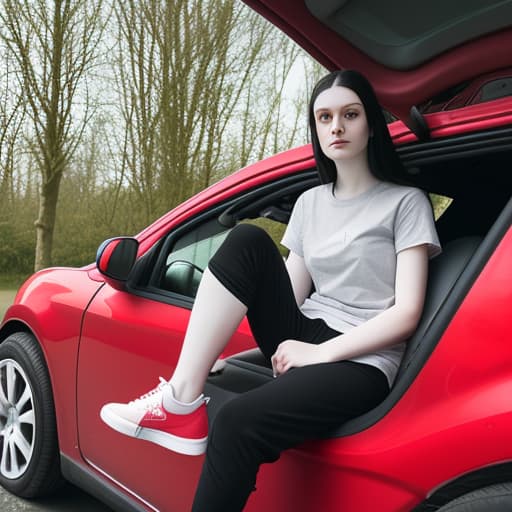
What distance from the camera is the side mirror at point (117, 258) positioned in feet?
7.20

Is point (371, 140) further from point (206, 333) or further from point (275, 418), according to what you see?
point (275, 418)

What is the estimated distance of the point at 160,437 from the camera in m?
1.66

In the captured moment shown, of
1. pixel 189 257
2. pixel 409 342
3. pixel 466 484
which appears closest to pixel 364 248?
pixel 409 342

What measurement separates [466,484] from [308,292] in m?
0.76

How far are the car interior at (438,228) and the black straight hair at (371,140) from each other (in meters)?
0.04

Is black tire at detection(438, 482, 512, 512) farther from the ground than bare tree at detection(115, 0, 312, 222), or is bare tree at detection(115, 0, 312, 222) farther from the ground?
bare tree at detection(115, 0, 312, 222)

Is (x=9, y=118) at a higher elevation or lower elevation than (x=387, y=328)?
higher

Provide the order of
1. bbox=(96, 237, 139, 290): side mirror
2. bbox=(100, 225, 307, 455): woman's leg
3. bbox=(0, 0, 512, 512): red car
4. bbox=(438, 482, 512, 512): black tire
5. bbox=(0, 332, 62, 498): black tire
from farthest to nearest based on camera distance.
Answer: bbox=(0, 332, 62, 498): black tire → bbox=(96, 237, 139, 290): side mirror → bbox=(100, 225, 307, 455): woman's leg → bbox=(0, 0, 512, 512): red car → bbox=(438, 482, 512, 512): black tire

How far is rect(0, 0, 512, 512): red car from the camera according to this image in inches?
49.7

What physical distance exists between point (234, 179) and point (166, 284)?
45 cm

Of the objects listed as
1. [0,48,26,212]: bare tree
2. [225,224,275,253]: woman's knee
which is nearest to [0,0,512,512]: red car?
[225,224,275,253]: woman's knee

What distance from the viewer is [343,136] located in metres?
1.75

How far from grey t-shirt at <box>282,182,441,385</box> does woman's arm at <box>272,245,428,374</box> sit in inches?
1.3

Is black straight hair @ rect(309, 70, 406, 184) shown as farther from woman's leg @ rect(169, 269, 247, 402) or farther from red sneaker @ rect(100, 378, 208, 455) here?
red sneaker @ rect(100, 378, 208, 455)
